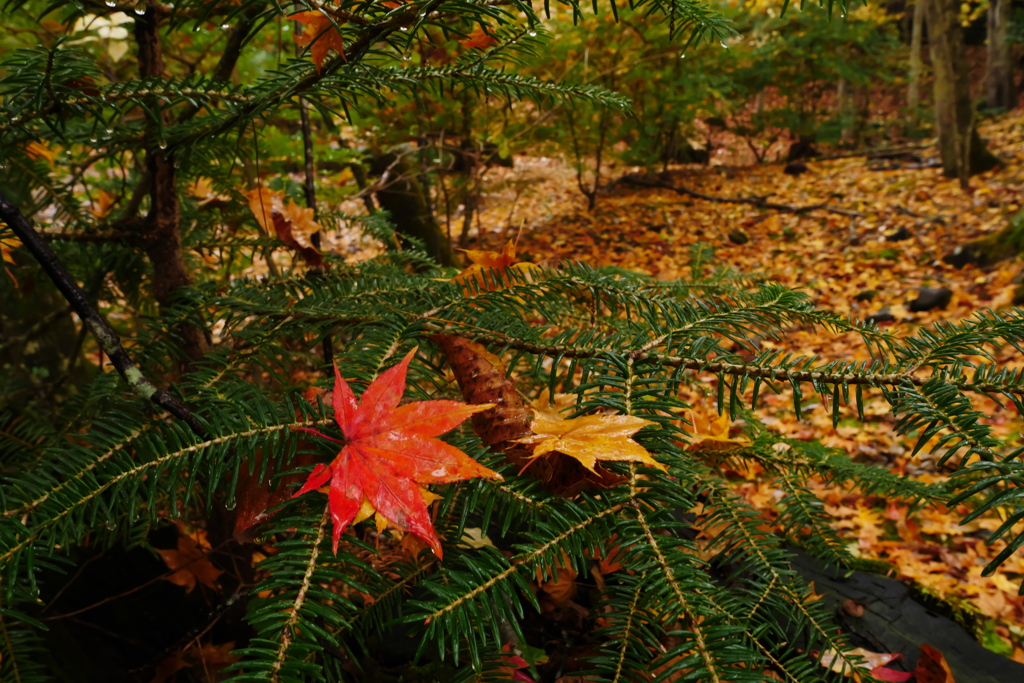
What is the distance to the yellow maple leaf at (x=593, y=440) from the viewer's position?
493 millimetres

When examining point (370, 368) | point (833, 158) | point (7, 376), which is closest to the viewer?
point (370, 368)

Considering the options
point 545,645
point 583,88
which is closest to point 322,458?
point 545,645

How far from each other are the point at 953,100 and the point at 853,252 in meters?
3.21

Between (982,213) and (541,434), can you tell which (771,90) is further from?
(541,434)

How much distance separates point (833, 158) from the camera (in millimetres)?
8070

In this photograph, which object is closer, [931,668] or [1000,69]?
[931,668]

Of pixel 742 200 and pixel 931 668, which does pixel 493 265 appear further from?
pixel 742 200

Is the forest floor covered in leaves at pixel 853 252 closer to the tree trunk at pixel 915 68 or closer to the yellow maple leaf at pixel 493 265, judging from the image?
the yellow maple leaf at pixel 493 265

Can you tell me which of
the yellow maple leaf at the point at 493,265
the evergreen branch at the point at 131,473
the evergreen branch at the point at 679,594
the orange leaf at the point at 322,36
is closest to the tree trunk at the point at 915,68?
the yellow maple leaf at the point at 493,265

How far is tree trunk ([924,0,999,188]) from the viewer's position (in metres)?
5.80

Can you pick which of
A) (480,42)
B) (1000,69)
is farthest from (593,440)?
(1000,69)

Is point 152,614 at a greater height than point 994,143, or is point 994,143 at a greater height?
point 994,143

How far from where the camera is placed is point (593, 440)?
1.74 ft

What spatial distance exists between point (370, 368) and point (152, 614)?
35.0 inches
